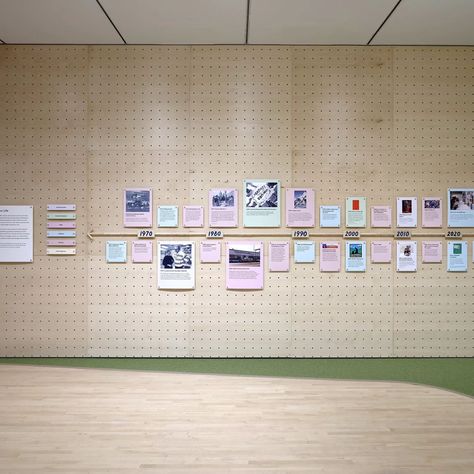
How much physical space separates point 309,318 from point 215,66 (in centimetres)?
278

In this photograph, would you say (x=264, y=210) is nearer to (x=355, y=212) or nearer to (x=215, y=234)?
(x=215, y=234)

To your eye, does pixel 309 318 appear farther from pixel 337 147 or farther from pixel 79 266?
pixel 79 266

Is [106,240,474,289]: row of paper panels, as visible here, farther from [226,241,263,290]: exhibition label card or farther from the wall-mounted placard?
the wall-mounted placard

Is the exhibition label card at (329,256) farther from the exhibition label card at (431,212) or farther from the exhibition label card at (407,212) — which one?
the exhibition label card at (431,212)

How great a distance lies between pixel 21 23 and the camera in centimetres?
430

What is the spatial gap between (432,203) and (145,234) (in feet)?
9.80

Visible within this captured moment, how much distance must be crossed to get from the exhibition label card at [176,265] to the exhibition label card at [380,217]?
188 cm

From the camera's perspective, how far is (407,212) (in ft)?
15.5

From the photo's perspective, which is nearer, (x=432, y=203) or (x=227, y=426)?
(x=227, y=426)

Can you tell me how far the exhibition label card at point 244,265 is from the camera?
15.4ft

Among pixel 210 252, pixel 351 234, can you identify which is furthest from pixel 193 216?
pixel 351 234

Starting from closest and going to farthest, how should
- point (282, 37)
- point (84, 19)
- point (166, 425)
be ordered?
1. point (166, 425)
2. point (84, 19)
3. point (282, 37)

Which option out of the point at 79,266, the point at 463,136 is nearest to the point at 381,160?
the point at 463,136

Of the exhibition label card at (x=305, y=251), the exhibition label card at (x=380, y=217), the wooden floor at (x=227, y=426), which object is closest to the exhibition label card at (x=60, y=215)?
the wooden floor at (x=227, y=426)
